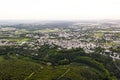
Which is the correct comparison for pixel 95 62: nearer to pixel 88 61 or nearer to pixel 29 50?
pixel 88 61

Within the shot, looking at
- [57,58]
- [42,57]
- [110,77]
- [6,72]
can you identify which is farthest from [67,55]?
[6,72]

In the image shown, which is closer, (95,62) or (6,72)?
(6,72)

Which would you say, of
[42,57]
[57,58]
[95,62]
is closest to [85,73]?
[95,62]

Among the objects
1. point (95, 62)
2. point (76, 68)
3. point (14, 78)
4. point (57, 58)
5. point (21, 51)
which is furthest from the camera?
point (21, 51)

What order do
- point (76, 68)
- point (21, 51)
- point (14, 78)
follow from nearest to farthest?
point (14, 78) → point (76, 68) → point (21, 51)

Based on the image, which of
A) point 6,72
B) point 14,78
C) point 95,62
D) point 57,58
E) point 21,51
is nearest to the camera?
point 14,78

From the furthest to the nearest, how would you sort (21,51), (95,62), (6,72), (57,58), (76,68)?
(21,51)
(57,58)
(95,62)
(76,68)
(6,72)

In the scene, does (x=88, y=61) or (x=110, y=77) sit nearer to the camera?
(x=110, y=77)

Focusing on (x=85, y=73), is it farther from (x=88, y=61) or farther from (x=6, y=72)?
(x=6, y=72)
